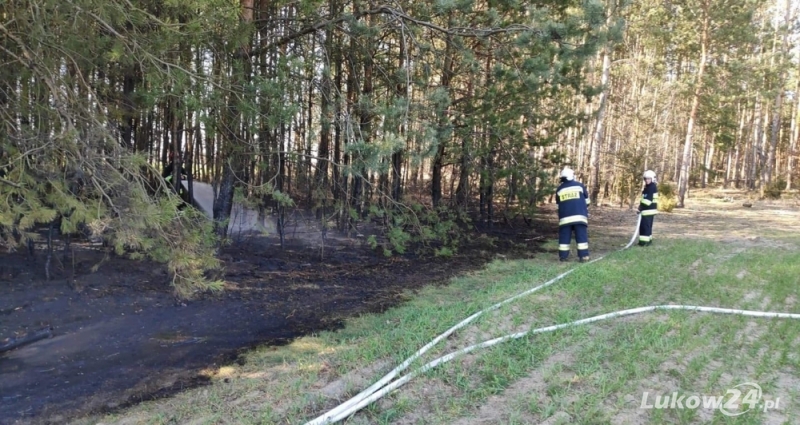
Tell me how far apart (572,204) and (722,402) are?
224 inches

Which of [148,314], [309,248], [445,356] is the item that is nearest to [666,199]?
[309,248]

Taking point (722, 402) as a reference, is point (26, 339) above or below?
below

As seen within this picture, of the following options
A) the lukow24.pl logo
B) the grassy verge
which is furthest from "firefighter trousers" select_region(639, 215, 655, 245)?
the lukow24.pl logo

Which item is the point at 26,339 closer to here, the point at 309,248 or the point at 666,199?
the point at 309,248

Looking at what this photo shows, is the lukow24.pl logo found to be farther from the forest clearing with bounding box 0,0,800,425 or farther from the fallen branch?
the fallen branch

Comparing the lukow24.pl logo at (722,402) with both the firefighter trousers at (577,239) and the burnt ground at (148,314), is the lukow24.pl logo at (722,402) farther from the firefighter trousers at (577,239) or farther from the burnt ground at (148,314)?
the firefighter trousers at (577,239)

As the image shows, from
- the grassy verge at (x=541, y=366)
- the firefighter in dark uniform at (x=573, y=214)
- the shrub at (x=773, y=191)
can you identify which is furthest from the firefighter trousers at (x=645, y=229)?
the shrub at (x=773, y=191)

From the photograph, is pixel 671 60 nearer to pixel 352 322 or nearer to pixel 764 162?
pixel 764 162

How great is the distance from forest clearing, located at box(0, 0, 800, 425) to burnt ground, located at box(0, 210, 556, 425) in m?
0.04

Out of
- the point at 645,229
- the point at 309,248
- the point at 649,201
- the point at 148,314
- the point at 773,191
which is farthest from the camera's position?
the point at 773,191

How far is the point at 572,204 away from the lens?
881 cm

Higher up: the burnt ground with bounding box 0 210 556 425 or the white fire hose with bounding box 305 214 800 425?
the white fire hose with bounding box 305 214 800 425

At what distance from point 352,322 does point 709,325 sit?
3.82 meters

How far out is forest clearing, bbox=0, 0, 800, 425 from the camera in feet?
12.9
